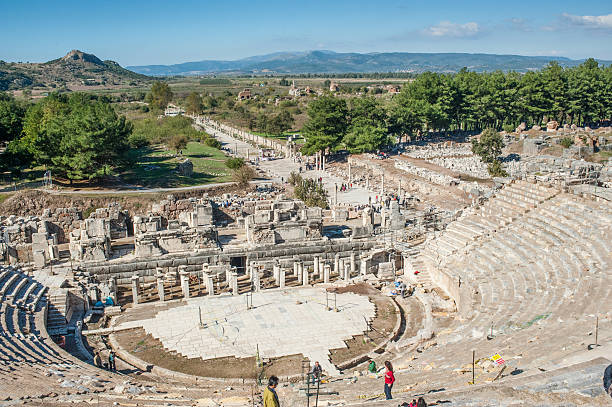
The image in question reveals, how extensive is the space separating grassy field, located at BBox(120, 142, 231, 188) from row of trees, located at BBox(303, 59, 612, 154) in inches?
510

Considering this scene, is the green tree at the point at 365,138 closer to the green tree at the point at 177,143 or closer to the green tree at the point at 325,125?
the green tree at the point at 325,125

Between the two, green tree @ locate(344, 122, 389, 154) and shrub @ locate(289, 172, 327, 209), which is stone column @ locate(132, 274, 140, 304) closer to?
shrub @ locate(289, 172, 327, 209)

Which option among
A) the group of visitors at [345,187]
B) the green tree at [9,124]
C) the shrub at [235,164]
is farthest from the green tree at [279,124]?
the green tree at [9,124]

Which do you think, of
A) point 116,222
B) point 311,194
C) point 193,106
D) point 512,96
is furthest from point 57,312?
point 193,106

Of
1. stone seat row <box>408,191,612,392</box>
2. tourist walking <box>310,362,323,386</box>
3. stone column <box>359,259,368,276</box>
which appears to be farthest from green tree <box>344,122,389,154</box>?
tourist walking <box>310,362,323,386</box>

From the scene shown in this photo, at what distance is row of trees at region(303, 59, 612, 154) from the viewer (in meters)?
68.4

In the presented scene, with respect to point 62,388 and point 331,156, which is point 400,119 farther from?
point 62,388

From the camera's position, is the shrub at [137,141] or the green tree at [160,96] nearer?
the shrub at [137,141]

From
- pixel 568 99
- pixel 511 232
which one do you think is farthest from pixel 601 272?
pixel 568 99

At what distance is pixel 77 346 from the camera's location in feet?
69.8

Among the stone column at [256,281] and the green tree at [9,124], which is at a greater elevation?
the green tree at [9,124]

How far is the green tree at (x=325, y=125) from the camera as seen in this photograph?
205ft

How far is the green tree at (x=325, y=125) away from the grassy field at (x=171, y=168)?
10.9m

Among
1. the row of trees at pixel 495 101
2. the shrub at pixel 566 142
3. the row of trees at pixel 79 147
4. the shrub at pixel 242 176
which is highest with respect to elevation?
the row of trees at pixel 495 101
